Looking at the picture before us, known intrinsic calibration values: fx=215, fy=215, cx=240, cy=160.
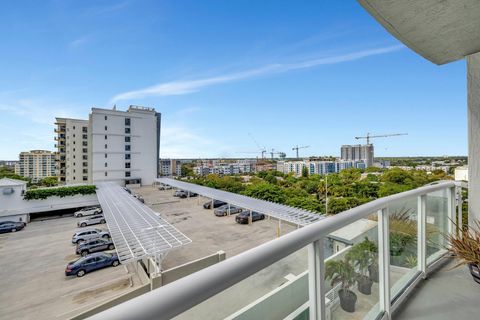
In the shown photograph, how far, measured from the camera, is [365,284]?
1190mm

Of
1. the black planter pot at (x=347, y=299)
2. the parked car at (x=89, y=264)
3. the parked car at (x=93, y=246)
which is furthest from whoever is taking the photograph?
the parked car at (x=93, y=246)

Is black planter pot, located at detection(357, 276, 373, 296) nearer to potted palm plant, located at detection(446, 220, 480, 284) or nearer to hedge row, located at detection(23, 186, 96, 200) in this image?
potted palm plant, located at detection(446, 220, 480, 284)

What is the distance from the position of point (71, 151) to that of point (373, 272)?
34580 millimetres

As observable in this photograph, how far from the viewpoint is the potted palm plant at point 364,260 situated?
45.7 inches

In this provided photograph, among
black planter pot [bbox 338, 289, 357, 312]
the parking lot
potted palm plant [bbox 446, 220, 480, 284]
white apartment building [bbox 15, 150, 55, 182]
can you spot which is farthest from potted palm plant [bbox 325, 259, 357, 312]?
white apartment building [bbox 15, 150, 55, 182]

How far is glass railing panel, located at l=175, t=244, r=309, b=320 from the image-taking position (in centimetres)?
58

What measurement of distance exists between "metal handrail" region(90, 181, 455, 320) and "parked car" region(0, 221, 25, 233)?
19575 millimetres

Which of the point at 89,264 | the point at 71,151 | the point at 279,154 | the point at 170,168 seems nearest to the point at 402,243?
the point at 89,264

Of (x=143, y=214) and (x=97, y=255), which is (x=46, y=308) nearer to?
(x=97, y=255)

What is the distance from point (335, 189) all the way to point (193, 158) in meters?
90.5

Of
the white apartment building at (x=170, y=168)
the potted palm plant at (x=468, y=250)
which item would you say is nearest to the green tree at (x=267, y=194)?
the potted palm plant at (x=468, y=250)

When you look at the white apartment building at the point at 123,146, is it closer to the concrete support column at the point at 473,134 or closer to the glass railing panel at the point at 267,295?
the glass railing panel at the point at 267,295

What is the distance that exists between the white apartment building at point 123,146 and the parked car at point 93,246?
16811mm

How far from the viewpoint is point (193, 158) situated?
4279 inches
